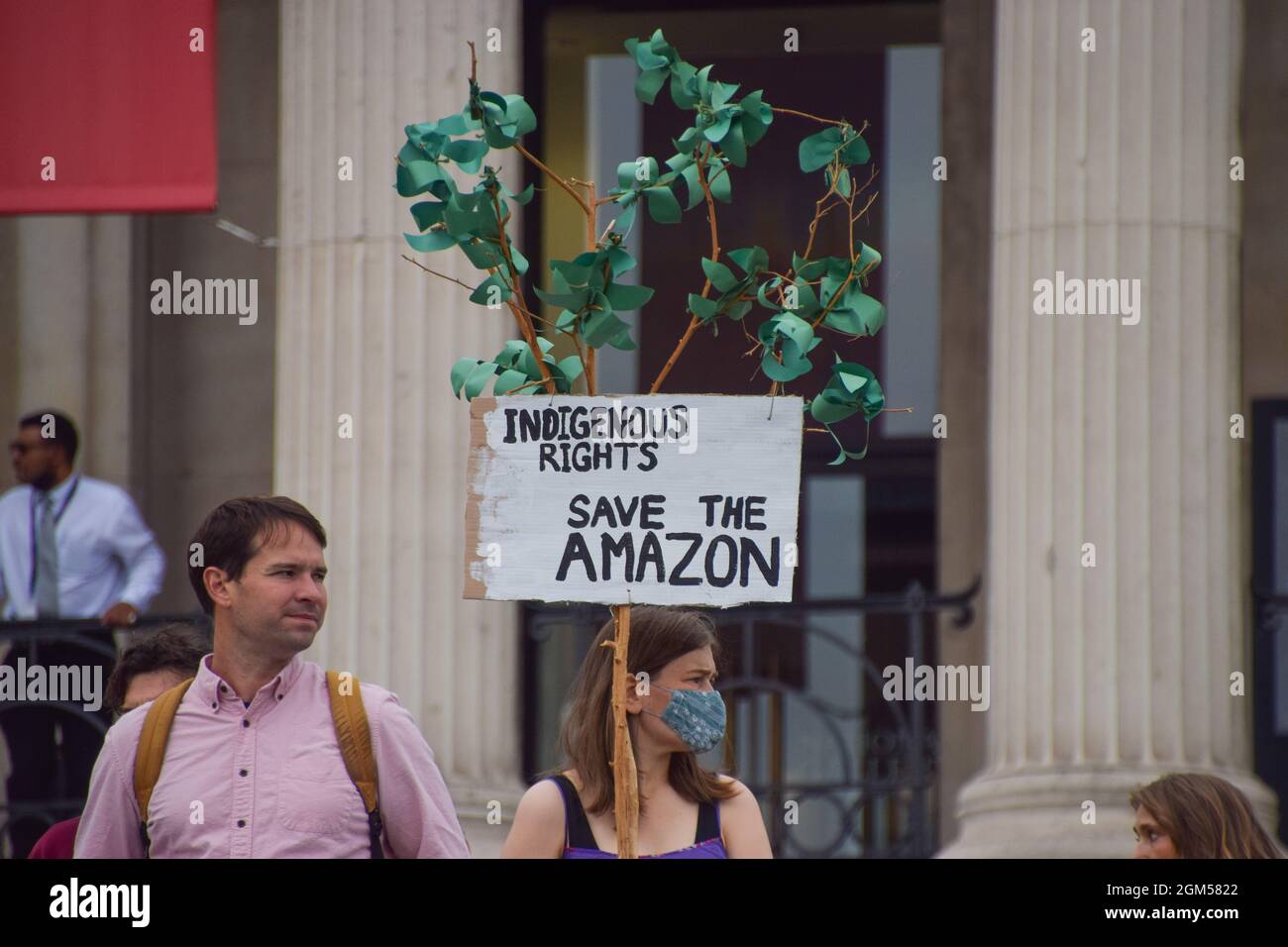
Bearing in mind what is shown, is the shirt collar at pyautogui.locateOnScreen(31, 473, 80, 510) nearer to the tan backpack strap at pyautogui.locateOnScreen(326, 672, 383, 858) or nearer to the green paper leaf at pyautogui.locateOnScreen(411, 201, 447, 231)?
the tan backpack strap at pyautogui.locateOnScreen(326, 672, 383, 858)

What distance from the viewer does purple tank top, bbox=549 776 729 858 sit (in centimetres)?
591

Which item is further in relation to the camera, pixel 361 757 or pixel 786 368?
pixel 361 757

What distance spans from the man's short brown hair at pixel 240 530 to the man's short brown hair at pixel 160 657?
3.05ft

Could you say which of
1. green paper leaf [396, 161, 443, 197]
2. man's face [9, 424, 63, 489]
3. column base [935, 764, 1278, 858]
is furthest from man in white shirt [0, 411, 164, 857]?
green paper leaf [396, 161, 443, 197]

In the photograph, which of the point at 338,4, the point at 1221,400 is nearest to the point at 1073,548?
the point at 1221,400

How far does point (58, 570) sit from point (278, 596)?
342 inches

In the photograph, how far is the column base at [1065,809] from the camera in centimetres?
1227

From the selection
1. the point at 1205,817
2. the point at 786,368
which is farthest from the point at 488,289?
the point at 1205,817

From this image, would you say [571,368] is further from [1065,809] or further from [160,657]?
[1065,809]

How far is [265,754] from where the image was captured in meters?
5.86

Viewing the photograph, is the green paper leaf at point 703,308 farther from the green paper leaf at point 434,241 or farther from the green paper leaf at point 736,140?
the green paper leaf at point 434,241

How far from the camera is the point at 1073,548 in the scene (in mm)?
12586

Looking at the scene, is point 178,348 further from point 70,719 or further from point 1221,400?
point 1221,400

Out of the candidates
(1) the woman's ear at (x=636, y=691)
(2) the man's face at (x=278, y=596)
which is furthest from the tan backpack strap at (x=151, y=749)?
(1) the woman's ear at (x=636, y=691)
